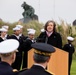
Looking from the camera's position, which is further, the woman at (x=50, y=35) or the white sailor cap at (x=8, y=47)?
the woman at (x=50, y=35)

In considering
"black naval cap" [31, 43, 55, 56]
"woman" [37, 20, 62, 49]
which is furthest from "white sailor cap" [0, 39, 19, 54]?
"woman" [37, 20, 62, 49]

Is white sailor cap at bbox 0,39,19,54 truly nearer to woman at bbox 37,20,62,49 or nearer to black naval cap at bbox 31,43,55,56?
black naval cap at bbox 31,43,55,56

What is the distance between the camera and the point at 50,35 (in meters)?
8.89

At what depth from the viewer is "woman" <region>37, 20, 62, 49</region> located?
28.6 feet

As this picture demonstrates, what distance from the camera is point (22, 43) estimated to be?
37.6 feet

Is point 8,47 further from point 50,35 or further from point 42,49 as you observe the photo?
point 50,35

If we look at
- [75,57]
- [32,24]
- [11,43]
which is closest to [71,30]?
[75,57]

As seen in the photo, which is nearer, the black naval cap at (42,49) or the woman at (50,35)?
the black naval cap at (42,49)

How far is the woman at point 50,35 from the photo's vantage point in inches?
343

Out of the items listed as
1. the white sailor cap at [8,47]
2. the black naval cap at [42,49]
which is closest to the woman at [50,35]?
the white sailor cap at [8,47]

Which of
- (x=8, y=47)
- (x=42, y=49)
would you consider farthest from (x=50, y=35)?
(x=42, y=49)

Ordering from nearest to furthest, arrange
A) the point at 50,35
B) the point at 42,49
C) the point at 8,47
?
the point at 42,49
the point at 8,47
the point at 50,35

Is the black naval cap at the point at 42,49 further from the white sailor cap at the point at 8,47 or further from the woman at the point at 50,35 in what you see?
the woman at the point at 50,35

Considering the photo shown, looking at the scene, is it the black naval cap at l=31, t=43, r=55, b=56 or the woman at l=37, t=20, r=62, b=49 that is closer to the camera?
the black naval cap at l=31, t=43, r=55, b=56
